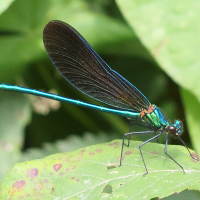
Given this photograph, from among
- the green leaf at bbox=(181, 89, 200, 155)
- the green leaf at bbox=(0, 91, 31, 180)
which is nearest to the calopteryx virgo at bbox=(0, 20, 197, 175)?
the green leaf at bbox=(181, 89, 200, 155)

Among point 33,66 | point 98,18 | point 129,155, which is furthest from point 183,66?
point 33,66

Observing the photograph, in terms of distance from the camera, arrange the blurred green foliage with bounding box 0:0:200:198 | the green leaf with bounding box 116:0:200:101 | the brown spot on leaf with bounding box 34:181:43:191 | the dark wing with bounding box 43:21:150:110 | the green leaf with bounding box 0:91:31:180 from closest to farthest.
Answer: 1. the brown spot on leaf with bounding box 34:181:43:191
2. the green leaf with bounding box 116:0:200:101
3. the dark wing with bounding box 43:21:150:110
4. the green leaf with bounding box 0:91:31:180
5. the blurred green foliage with bounding box 0:0:200:198

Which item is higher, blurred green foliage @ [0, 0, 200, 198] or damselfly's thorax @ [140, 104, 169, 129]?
blurred green foliage @ [0, 0, 200, 198]

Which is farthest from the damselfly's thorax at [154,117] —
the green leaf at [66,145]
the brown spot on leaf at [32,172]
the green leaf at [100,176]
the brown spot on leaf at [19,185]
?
the brown spot on leaf at [19,185]

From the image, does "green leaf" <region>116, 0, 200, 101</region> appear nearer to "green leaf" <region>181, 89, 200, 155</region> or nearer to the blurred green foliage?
the blurred green foliage

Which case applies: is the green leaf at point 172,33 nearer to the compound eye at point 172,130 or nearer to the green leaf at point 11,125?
the compound eye at point 172,130

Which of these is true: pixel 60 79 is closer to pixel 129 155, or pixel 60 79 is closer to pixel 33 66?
pixel 33 66

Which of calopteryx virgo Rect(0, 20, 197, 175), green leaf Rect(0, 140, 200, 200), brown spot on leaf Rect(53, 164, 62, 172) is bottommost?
green leaf Rect(0, 140, 200, 200)

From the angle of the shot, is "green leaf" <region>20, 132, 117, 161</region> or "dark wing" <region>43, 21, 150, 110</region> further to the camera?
"green leaf" <region>20, 132, 117, 161</region>
